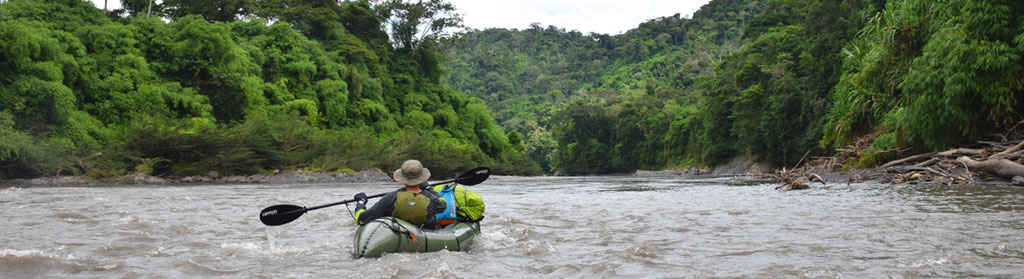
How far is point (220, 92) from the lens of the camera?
99.5 ft

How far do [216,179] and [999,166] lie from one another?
862 inches

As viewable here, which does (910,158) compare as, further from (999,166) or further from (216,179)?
(216,179)

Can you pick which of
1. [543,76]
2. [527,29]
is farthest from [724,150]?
[527,29]

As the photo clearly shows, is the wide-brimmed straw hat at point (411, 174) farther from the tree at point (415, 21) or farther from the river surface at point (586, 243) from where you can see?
the tree at point (415, 21)

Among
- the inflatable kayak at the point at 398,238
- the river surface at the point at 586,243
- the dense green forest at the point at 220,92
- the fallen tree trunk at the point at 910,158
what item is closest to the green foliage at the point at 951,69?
the fallen tree trunk at the point at 910,158

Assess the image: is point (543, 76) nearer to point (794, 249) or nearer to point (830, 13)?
point (830, 13)

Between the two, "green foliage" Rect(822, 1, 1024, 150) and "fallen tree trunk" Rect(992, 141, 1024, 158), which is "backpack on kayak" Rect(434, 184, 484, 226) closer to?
"green foliage" Rect(822, 1, 1024, 150)

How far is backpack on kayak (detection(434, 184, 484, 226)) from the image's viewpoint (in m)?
6.57

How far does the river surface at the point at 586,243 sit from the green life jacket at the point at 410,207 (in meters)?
0.50

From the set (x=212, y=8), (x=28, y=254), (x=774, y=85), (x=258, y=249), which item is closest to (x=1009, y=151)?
(x=258, y=249)

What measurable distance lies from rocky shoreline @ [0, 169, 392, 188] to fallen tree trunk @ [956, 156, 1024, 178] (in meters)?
20.2

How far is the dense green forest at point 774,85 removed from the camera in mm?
13594

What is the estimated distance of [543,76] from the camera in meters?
110

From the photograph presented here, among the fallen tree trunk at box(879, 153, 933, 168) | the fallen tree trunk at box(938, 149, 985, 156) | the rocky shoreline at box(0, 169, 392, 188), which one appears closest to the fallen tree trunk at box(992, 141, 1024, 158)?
the fallen tree trunk at box(938, 149, 985, 156)
